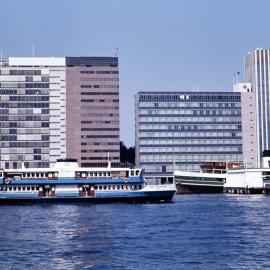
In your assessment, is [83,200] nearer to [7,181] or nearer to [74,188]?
[74,188]

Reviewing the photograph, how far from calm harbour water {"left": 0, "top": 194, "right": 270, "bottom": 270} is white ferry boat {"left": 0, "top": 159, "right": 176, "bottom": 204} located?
2401cm

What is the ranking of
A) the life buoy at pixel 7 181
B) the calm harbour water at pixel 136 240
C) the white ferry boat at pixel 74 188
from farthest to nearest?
the life buoy at pixel 7 181 → the white ferry boat at pixel 74 188 → the calm harbour water at pixel 136 240

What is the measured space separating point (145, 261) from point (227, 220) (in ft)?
124

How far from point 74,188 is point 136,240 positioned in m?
66.5

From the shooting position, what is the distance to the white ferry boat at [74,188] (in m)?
137

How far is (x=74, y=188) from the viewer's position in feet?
453

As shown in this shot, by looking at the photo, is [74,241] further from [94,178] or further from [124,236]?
[94,178]

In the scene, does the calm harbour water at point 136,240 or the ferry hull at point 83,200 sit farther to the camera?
the ferry hull at point 83,200

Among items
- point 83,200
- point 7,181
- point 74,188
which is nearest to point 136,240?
point 83,200

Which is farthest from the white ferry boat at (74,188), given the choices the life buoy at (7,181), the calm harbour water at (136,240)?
the calm harbour water at (136,240)

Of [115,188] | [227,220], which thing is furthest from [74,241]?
[115,188]

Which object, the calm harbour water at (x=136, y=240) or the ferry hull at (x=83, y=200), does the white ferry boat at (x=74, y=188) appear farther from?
the calm harbour water at (x=136, y=240)

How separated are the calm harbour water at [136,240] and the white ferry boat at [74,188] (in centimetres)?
2401

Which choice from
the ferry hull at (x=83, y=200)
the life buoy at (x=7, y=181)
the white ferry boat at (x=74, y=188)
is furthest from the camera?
the life buoy at (x=7, y=181)
